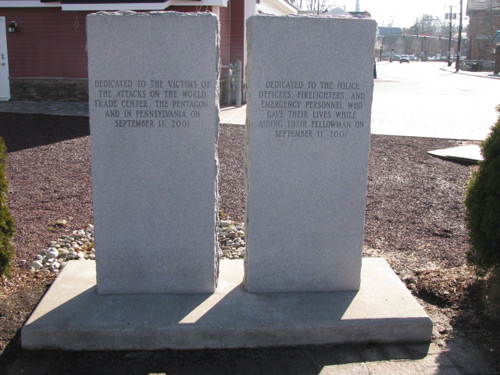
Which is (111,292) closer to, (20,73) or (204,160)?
(204,160)

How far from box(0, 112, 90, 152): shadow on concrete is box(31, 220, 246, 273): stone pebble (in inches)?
206

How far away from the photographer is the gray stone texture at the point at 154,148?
11.7ft

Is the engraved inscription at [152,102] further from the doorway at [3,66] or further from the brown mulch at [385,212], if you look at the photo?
the doorway at [3,66]

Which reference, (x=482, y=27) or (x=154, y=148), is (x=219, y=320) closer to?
(x=154, y=148)

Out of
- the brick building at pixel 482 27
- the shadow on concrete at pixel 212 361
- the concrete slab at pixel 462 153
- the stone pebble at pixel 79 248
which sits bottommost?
the shadow on concrete at pixel 212 361

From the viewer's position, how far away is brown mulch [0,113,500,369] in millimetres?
4117

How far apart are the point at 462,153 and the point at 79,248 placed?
7.25 meters

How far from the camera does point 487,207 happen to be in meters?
3.95

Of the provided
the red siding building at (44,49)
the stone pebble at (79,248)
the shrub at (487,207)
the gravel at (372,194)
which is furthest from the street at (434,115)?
the shrub at (487,207)

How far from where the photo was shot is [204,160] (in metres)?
3.72

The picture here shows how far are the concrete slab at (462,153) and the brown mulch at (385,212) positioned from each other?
0.86ft

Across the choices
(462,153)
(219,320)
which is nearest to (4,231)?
(219,320)

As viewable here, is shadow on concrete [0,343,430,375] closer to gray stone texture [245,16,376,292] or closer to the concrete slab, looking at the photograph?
gray stone texture [245,16,376,292]

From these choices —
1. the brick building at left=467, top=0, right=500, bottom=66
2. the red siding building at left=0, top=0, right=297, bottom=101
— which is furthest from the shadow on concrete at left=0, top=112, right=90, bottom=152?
the brick building at left=467, top=0, right=500, bottom=66
